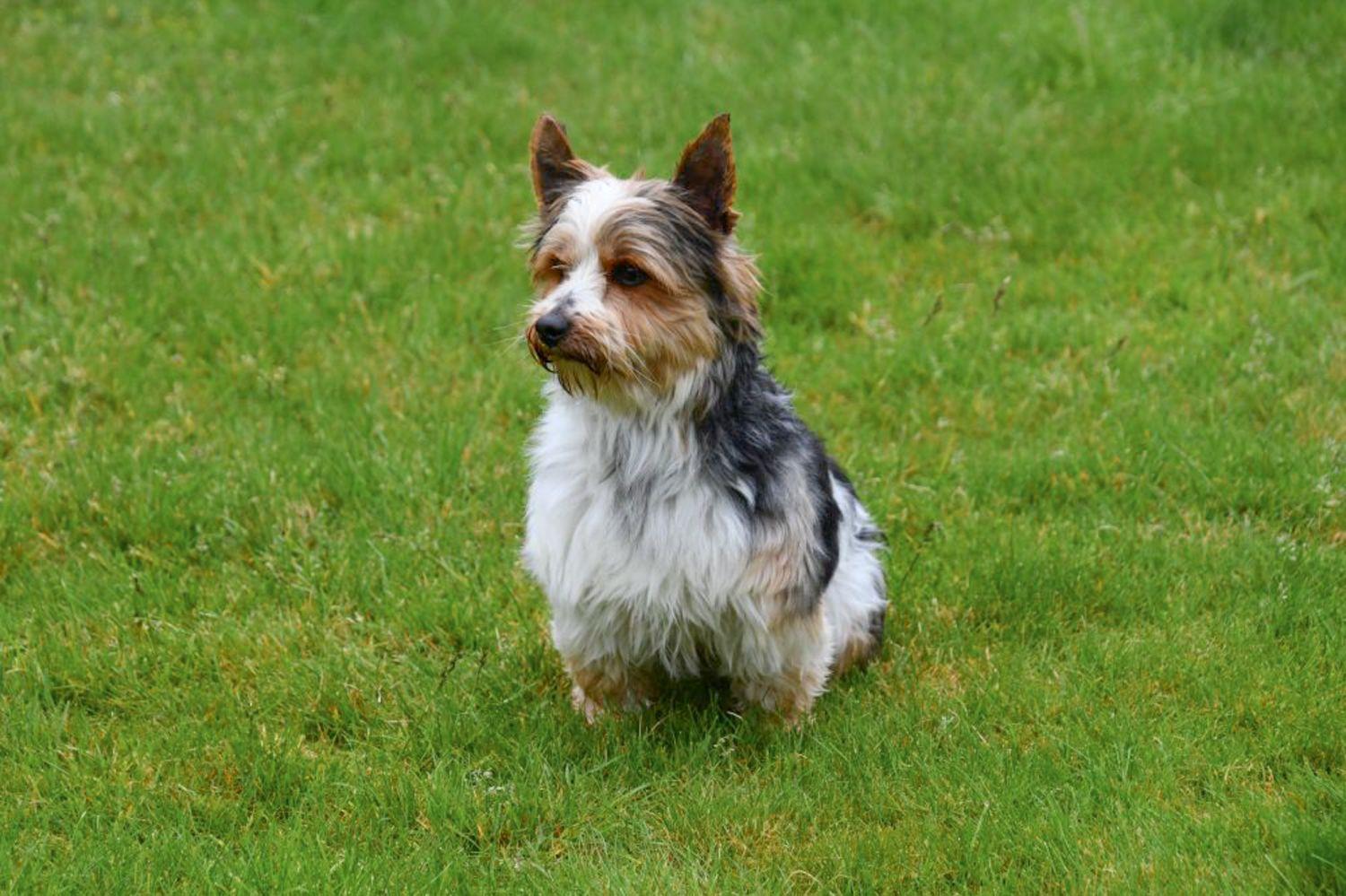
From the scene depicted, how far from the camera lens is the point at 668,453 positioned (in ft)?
15.2

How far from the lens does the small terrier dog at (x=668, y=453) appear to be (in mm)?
4410

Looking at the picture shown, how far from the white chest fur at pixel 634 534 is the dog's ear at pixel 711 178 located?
0.61 meters

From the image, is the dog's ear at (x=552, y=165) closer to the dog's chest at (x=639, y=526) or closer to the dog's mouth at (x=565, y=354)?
the dog's mouth at (x=565, y=354)

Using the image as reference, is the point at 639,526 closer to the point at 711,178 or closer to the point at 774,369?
the point at 711,178

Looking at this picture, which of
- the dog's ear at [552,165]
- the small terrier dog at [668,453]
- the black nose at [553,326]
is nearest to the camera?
the black nose at [553,326]

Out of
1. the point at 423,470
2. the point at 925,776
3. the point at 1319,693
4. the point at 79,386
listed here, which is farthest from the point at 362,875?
the point at 79,386

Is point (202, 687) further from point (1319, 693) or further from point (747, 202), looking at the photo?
point (747, 202)

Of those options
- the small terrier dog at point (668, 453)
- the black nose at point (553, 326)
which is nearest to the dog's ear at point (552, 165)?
the small terrier dog at point (668, 453)

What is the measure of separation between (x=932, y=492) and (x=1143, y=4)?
17.6ft

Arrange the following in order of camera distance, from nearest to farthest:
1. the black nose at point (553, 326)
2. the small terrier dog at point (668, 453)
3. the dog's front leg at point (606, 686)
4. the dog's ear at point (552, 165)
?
the black nose at point (553, 326) < the small terrier dog at point (668, 453) < the dog's ear at point (552, 165) < the dog's front leg at point (606, 686)

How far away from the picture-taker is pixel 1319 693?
4.88 meters

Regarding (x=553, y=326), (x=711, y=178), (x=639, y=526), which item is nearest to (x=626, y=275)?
(x=553, y=326)

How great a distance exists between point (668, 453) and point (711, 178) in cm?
82

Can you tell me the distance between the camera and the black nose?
4301mm
